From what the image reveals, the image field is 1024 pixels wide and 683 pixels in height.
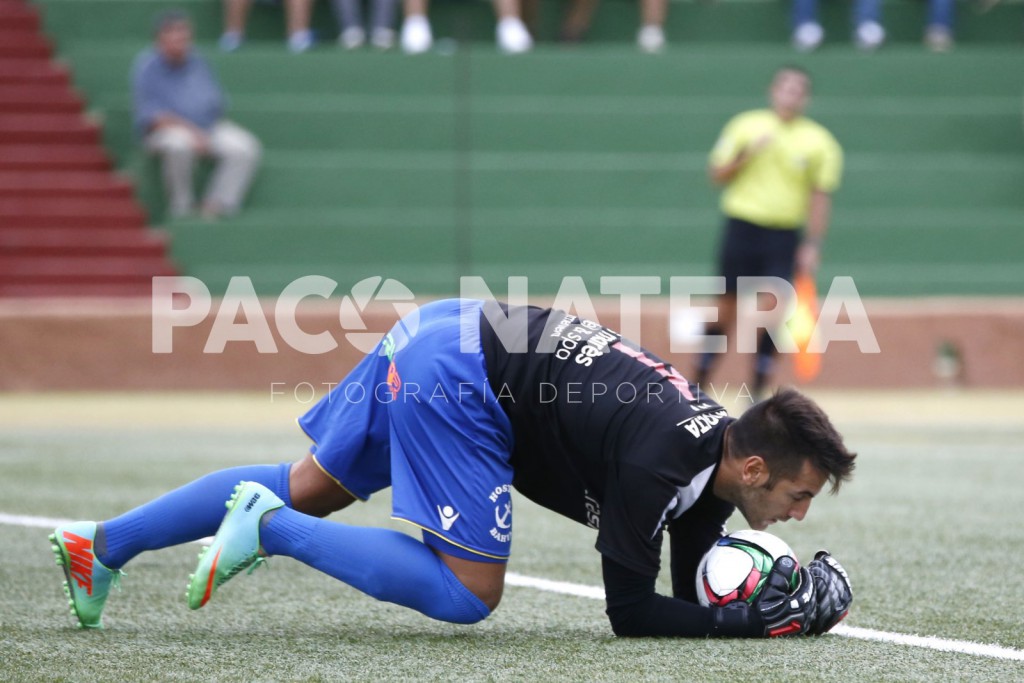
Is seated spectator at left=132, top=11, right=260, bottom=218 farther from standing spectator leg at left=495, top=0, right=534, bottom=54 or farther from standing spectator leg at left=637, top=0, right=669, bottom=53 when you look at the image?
standing spectator leg at left=637, top=0, right=669, bottom=53

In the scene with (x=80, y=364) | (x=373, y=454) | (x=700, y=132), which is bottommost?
(x=80, y=364)

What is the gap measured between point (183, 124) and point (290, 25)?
8.76ft

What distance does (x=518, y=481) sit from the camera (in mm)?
4590

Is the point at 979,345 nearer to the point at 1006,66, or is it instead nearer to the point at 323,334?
the point at 1006,66

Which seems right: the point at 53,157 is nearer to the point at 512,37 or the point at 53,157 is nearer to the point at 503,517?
the point at 512,37

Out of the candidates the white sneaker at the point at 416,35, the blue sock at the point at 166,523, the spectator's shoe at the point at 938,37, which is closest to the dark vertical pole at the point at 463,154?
the white sneaker at the point at 416,35

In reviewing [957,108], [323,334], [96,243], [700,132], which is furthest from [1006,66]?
[96,243]

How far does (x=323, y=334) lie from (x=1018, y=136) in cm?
829

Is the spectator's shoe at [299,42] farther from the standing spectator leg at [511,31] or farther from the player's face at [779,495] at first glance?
the player's face at [779,495]

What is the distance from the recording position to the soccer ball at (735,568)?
177 inches

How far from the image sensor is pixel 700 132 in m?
16.7

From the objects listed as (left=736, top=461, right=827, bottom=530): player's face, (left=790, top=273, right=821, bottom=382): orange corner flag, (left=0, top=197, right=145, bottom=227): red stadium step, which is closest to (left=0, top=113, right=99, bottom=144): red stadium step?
(left=0, top=197, right=145, bottom=227): red stadium step

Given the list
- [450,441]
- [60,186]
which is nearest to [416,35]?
[60,186]

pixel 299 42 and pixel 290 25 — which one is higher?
pixel 290 25
